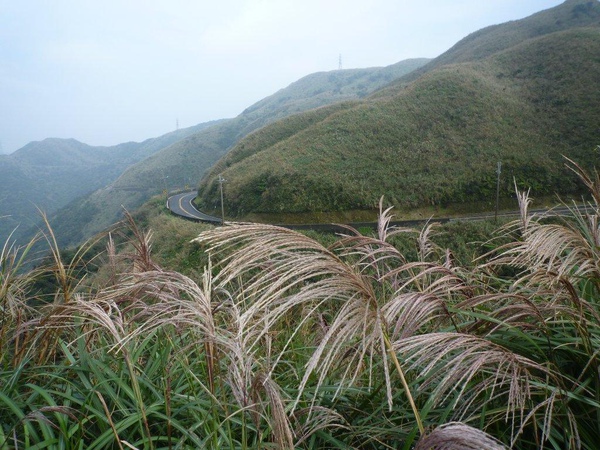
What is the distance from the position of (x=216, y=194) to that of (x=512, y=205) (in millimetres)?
Answer: 28480

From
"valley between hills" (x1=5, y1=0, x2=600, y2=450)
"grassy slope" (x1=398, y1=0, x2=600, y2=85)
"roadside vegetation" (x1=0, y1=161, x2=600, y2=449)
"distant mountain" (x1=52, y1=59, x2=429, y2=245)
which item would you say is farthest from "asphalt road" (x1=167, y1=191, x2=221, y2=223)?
"grassy slope" (x1=398, y1=0, x2=600, y2=85)

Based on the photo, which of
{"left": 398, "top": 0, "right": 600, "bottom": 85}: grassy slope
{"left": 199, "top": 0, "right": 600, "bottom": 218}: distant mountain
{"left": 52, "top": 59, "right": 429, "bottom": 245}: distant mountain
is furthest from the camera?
{"left": 52, "top": 59, "right": 429, "bottom": 245}: distant mountain

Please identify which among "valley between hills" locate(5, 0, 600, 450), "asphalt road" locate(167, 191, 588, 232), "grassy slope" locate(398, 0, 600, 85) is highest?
"grassy slope" locate(398, 0, 600, 85)

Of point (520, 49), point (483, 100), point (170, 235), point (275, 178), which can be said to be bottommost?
point (170, 235)

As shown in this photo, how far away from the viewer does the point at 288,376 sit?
2670 millimetres

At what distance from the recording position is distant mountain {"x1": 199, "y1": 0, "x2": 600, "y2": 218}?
30.2 m

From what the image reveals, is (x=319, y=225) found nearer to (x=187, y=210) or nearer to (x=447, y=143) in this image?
(x=187, y=210)

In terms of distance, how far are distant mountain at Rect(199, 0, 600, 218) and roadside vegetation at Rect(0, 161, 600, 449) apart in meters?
26.8

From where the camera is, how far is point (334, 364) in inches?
98.9

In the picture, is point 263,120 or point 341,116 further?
point 263,120

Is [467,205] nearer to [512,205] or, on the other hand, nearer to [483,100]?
[512,205]

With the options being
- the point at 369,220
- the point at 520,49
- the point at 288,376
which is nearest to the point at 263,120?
the point at 520,49

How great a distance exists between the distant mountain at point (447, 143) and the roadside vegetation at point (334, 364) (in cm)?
2682

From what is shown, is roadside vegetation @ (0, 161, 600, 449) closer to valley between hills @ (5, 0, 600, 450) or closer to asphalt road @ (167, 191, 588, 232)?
valley between hills @ (5, 0, 600, 450)
